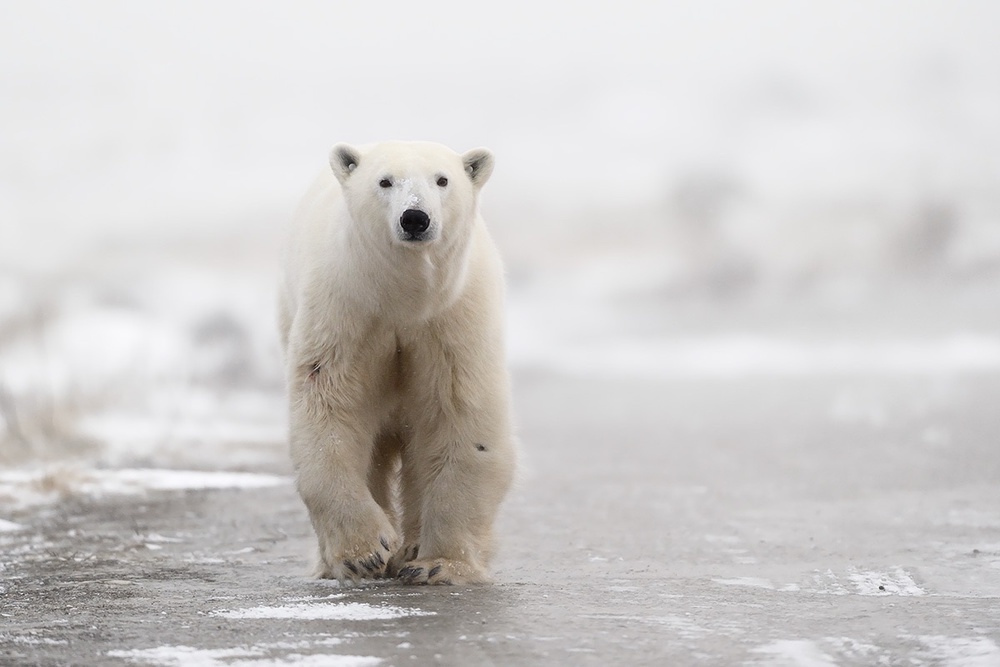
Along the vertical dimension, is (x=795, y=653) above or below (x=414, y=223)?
below

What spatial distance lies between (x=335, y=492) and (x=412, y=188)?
120 centimetres

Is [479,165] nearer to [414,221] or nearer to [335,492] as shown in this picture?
[414,221]

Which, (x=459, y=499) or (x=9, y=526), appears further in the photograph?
(x=9, y=526)

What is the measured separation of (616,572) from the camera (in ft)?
17.8

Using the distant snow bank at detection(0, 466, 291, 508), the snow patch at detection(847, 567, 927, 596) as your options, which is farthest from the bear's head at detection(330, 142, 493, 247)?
the distant snow bank at detection(0, 466, 291, 508)

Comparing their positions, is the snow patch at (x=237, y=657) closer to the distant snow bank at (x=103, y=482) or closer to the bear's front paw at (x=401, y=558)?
the bear's front paw at (x=401, y=558)

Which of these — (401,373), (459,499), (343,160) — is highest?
(343,160)

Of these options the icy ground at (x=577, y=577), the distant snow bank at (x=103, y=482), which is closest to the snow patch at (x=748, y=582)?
the icy ground at (x=577, y=577)

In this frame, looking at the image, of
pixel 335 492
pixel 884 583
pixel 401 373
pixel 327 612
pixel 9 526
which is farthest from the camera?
pixel 9 526

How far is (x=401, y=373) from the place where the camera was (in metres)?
5.22

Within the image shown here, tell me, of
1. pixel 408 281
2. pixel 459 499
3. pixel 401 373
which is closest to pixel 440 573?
pixel 459 499

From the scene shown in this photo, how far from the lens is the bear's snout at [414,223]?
4555 mm

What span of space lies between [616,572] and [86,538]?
2.74 m

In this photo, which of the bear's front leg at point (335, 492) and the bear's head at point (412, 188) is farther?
the bear's front leg at point (335, 492)
